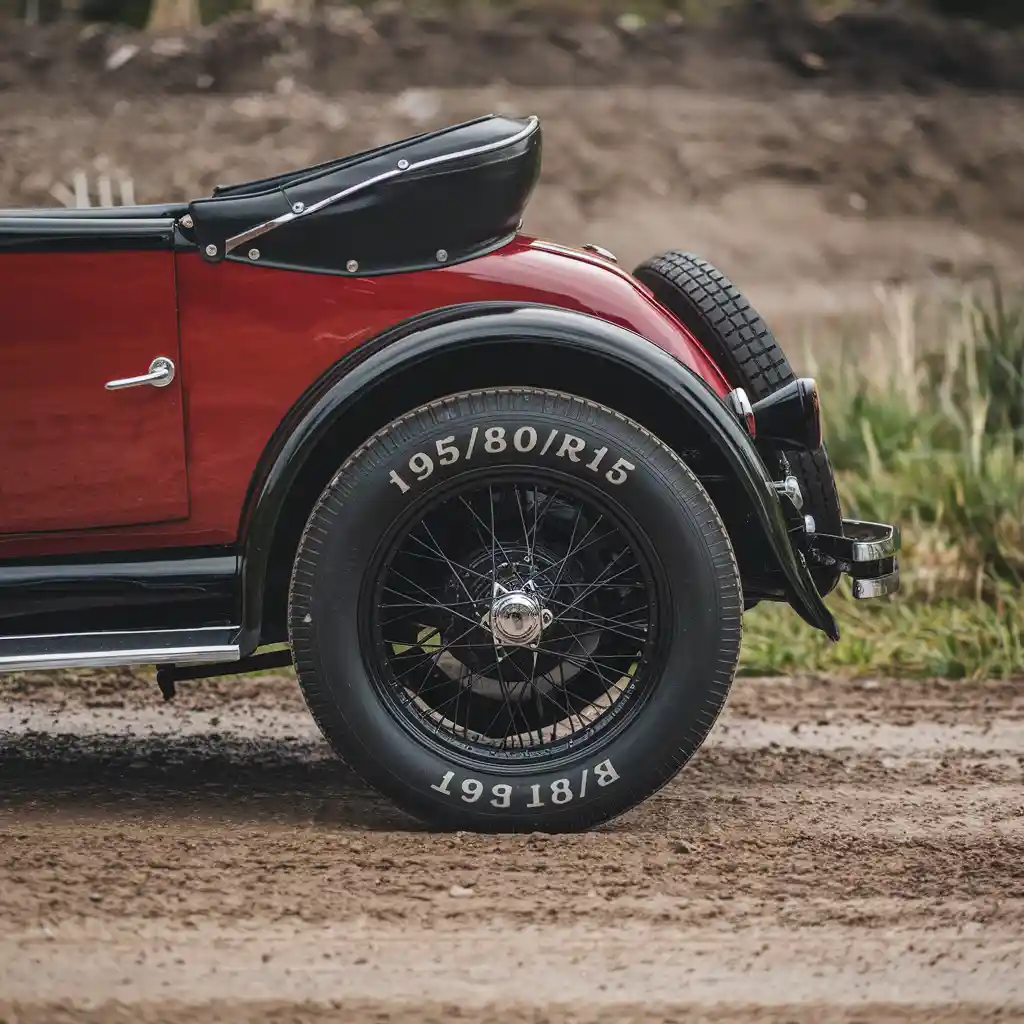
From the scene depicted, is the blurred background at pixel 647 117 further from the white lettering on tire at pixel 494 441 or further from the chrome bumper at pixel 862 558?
the white lettering on tire at pixel 494 441

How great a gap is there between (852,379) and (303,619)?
503 cm

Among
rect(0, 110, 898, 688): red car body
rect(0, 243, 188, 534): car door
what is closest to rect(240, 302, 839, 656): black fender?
rect(0, 110, 898, 688): red car body

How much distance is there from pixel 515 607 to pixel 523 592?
0.16 ft

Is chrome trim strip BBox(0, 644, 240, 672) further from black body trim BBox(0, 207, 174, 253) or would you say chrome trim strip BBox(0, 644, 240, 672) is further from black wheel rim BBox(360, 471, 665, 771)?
black body trim BBox(0, 207, 174, 253)

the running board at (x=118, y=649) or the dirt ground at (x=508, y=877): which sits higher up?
the running board at (x=118, y=649)

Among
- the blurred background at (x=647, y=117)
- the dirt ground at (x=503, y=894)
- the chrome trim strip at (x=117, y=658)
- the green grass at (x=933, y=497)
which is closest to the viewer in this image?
the dirt ground at (x=503, y=894)

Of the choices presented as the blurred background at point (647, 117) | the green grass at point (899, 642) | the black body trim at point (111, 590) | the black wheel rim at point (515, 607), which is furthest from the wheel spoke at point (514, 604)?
the blurred background at point (647, 117)

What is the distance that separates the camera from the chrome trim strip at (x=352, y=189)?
372cm

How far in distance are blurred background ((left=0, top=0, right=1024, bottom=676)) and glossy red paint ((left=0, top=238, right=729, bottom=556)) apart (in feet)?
29.3

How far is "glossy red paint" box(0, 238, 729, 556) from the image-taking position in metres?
3.72

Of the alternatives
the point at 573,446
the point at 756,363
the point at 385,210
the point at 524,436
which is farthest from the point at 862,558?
the point at 385,210

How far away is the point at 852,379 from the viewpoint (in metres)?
8.13

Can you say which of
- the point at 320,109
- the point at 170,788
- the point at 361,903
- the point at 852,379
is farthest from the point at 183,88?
the point at 361,903

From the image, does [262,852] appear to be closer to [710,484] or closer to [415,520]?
[415,520]
